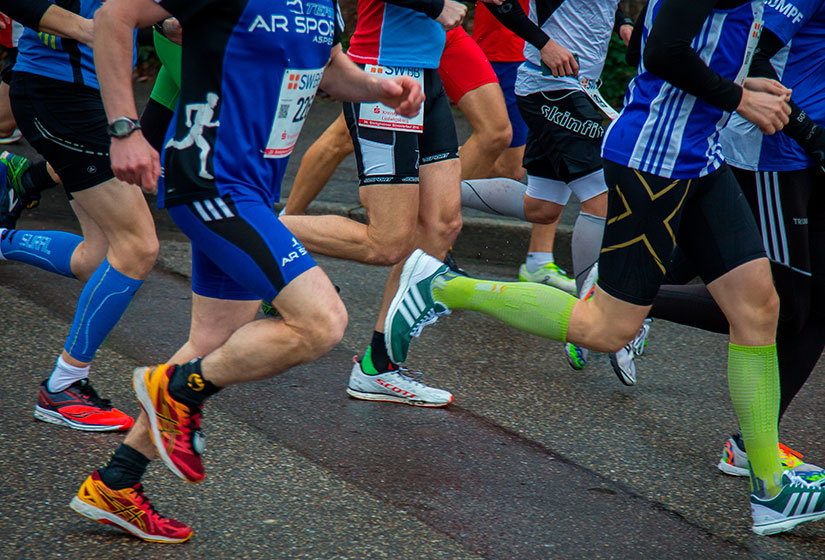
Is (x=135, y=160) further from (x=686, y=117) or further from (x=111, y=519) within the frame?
(x=686, y=117)

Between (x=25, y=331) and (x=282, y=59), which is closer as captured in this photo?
(x=282, y=59)

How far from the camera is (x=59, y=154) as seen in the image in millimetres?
3645

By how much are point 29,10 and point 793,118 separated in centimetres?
268

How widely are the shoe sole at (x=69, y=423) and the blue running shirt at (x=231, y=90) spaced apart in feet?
4.24

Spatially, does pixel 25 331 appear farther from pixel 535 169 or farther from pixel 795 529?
pixel 795 529

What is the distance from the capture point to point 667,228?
312 centimetres

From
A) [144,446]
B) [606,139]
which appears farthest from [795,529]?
[144,446]

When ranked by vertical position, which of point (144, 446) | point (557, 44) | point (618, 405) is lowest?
point (618, 405)

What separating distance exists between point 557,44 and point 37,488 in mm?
3197

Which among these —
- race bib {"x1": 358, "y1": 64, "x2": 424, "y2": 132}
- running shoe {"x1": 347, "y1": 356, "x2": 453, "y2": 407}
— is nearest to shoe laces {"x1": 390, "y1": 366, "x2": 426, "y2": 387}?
running shoe {"x1": 347, "y1": 356, "x2": 453, "y2": 407}

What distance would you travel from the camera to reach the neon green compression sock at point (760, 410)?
3.15 m

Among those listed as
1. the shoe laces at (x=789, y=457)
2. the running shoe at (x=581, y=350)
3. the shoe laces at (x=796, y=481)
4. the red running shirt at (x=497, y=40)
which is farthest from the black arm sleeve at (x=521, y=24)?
the shoe laces at (x=796, y=481)

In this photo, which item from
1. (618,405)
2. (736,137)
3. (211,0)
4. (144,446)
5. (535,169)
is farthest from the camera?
(535,169)

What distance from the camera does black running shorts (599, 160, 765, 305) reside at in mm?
3104
